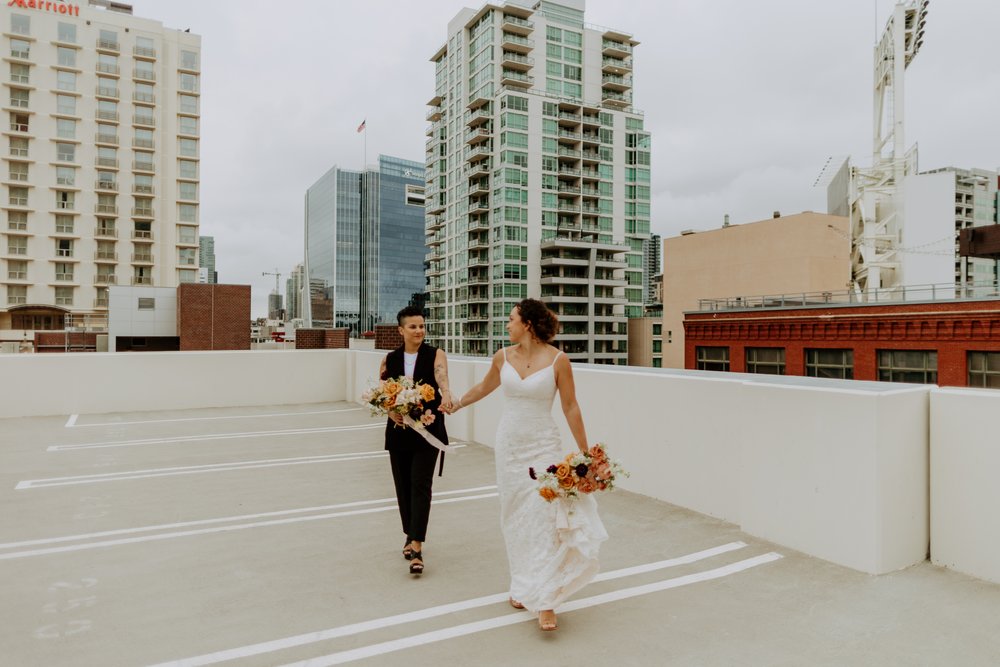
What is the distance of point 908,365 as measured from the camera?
120 feet

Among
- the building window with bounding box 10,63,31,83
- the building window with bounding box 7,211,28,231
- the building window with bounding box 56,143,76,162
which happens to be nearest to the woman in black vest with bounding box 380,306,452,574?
the building window with bounding box 7,211,28,231

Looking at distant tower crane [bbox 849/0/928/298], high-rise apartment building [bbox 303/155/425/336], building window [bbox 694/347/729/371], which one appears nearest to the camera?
building window [bbox 694/347/729/371]

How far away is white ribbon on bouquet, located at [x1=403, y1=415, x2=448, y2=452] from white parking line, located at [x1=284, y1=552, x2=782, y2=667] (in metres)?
1.40

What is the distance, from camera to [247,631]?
3.57 metres

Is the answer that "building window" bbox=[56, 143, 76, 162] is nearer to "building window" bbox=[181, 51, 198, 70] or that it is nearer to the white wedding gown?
"building window" bbox=[181, 51, 198, 70]

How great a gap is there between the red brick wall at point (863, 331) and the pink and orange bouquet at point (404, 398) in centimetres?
3721

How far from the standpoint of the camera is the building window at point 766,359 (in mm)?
43906

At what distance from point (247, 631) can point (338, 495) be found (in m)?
3.24

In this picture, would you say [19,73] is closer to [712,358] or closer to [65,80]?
[65,80]

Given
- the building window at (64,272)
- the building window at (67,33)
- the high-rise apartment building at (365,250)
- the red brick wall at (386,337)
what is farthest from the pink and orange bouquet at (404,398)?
the high-rise apartment building at (365,250)

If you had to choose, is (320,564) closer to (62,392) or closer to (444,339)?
(62,392)

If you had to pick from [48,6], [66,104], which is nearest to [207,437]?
[66,104]

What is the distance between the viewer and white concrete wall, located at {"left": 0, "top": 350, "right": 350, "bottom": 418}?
12766 mm

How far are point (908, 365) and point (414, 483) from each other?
41.1 meters
